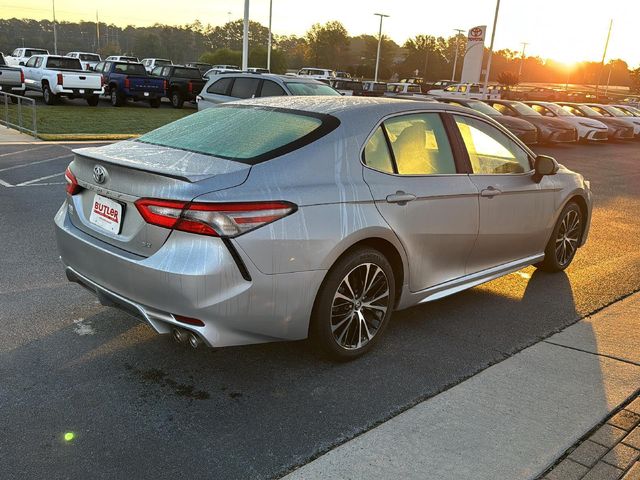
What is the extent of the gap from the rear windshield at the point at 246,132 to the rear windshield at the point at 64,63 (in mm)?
21703

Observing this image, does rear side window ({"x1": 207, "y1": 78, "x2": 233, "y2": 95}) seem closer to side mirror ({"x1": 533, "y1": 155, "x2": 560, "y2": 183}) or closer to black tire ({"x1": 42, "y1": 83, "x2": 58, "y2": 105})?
side mirror ({"x1": 533, "y1": 155, "x2": 560, "y2": 183})

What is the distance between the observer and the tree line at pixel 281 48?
279 ft

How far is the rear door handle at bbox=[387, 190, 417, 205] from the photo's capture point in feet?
12.8

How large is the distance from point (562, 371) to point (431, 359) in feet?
2.74

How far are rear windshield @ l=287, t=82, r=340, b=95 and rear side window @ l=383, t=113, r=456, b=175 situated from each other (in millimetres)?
8587

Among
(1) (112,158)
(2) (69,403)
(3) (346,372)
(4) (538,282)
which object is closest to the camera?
(2) (69,403)

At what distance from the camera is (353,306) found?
154 inches

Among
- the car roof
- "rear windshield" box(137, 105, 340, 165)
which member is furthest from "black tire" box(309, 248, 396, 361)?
the car roof

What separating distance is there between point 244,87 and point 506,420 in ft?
37.7

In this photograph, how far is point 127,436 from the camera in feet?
10.1

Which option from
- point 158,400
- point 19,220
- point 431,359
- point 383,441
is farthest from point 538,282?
point 19,220

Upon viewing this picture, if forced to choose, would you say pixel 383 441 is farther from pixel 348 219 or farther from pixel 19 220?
pixel 19 220

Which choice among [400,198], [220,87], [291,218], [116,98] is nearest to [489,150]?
[400,198]

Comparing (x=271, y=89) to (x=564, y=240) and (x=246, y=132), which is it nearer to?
(x=564, y=240)
